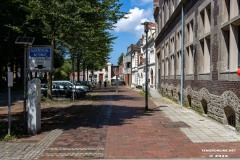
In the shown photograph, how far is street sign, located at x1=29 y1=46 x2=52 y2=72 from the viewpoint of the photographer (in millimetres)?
Answer: 11680

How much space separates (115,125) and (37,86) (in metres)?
3.38

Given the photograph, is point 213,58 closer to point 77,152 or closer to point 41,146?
point 77,152

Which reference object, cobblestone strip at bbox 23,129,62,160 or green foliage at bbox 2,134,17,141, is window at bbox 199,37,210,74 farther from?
green foliage at bbox 2,134,17,141

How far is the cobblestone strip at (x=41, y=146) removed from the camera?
26.7ft

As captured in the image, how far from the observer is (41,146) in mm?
9195

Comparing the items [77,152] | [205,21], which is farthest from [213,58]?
[77,152]

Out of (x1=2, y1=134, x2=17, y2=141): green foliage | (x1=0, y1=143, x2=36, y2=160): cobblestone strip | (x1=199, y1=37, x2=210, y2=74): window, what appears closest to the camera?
(x1=0, y1=143, x2=36, y2=160): cobblestone strip

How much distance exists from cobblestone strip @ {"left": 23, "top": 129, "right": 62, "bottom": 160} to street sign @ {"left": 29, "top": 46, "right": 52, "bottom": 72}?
6.93ft

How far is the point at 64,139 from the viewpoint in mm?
10172

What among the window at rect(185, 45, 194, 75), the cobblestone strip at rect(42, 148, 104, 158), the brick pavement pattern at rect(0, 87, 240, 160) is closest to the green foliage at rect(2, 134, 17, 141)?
the brick pavement pattern at rect(0, 87, 240, 160)

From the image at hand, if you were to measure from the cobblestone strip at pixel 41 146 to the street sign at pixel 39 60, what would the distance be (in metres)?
2.11

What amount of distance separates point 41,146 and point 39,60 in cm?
350

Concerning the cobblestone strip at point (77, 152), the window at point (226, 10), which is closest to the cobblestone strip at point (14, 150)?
the cobblestone strip at point (77, 152)

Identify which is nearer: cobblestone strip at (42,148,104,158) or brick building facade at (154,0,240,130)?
cobblestone strip at (42,148,104,158)
